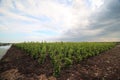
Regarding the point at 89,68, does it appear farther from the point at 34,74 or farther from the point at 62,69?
the point at 34,74

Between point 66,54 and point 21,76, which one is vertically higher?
point 66,54

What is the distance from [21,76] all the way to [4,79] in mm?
1206

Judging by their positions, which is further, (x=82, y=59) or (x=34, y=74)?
(x=82, y=59)

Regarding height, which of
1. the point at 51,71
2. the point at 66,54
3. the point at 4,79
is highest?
the point at 66,54

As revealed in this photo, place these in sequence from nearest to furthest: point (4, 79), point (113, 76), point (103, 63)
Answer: point (113, 76)
point (4, 79)
point (103, 63)

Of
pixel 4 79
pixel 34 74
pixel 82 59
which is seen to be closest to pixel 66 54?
pixel 82 59

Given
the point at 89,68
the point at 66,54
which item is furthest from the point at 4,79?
the point at 89,68

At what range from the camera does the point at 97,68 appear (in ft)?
33.7

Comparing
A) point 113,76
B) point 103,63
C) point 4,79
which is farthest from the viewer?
point 103,63

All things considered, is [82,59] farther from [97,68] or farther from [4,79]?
[4,79]

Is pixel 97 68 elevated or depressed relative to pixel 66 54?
depressed

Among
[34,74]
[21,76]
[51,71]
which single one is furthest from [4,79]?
[51,71]

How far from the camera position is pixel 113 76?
9414 mm

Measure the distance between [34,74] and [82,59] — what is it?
12.8ft
